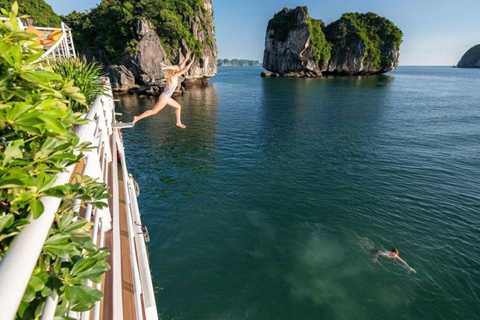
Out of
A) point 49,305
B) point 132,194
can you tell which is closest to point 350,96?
point 132,194

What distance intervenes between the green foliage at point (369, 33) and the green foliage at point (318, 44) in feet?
20.1

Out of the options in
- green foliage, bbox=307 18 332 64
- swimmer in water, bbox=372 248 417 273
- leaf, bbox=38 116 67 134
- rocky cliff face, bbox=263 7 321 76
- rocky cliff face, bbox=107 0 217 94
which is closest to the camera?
leaf, bbox=38 116 67 134

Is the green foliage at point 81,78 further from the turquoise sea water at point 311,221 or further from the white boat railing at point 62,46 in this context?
the turquoise sea water at point 311,221

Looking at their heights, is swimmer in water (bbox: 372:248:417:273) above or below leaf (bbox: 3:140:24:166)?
below

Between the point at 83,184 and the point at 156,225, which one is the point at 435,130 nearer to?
the point at 156,225

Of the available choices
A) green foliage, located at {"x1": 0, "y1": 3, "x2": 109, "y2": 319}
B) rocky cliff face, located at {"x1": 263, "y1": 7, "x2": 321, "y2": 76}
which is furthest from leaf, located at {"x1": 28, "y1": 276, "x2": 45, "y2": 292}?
rocky cliff face, located at {"x1": 263, "y1": 7, "x2": 321, "y2": 76}

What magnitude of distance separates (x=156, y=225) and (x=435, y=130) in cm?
3236

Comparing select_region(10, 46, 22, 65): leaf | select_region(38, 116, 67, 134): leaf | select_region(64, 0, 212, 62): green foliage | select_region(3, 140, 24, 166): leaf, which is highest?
select_region(64, 0, 212, 62): green foliage

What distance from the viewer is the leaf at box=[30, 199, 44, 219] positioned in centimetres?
113

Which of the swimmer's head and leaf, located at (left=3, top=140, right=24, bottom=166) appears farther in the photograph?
the swimmer's head

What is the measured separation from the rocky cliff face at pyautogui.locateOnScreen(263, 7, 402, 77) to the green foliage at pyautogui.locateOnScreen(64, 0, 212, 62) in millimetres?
47289

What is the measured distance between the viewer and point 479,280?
10.0 meters

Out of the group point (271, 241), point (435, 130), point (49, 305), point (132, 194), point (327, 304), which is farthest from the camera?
point (435, 130)

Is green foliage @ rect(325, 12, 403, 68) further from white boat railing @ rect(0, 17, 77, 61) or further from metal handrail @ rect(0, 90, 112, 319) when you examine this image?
metal handrail @ rect(0, 90, 112, 319)
